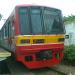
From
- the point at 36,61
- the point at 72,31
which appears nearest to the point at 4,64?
the point at 36,61

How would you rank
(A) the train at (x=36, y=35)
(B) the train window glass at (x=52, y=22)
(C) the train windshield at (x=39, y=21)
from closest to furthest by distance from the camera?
(A) the train at (x=36, y=35), (C) the train windshield at (x=39, y=21), (B) the train window glass at (x=52, y=22)

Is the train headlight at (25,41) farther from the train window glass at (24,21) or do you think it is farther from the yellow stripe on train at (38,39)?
the train window glass at (24,21)

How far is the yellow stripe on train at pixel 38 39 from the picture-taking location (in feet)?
35.4

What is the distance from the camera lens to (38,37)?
11086mm

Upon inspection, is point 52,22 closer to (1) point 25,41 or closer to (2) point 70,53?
(1) point 25,41

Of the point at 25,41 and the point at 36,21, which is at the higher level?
the point at 36,21

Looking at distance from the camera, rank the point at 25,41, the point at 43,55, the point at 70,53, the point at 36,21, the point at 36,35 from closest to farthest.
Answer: the point at 25,41 → the point at 36,35 → the point at 43,55 → the point at 36,21 → the point at 70,53

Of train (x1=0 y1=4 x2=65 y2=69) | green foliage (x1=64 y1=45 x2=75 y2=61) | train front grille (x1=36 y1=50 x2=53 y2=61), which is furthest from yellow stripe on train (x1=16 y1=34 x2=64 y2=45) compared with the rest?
green foliage (x1=64 y1=45 x2=75 y2=61)

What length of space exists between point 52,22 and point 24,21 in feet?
4.15

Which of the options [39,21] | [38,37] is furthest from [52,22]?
[38,37]

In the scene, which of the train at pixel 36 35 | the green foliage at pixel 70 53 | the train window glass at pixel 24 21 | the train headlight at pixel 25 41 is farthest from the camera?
the green foliage at pixel 70 53

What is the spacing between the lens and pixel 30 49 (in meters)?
10.9

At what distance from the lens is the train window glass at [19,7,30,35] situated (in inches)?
434

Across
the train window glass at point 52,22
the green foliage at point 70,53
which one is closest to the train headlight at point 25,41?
the train window glass at point 52,22
